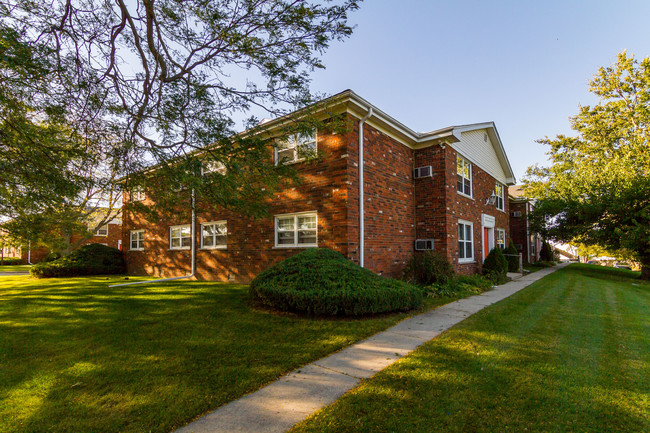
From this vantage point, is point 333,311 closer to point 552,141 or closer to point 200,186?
point 200,186

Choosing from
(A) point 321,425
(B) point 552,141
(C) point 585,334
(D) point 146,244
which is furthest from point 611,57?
(D) point 146,244

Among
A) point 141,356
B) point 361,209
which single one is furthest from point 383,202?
point 141,356

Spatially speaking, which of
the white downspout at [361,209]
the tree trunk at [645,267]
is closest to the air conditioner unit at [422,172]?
the white downspout at [361,209]

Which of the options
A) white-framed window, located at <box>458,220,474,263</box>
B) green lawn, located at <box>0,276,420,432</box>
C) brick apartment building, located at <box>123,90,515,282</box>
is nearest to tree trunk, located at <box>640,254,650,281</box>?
brick apartment building, located at <box>123,90,515,282</box>

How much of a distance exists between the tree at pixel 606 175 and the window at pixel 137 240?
2312 cm

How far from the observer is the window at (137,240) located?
51.5 feet

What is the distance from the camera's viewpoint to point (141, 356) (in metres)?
4.02

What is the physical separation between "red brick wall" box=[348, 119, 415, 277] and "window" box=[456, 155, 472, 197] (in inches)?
99.9

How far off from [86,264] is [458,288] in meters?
17.1

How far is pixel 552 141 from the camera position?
2545 centimetres

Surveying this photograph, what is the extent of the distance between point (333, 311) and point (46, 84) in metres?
6.61

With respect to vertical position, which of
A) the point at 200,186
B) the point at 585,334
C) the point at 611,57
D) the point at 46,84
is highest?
the point at 611,57

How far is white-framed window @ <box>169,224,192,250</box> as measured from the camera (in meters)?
13.2

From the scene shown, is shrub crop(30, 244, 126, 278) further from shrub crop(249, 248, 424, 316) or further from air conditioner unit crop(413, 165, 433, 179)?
air conditioner unit crop(413, 165, 433, 179)
